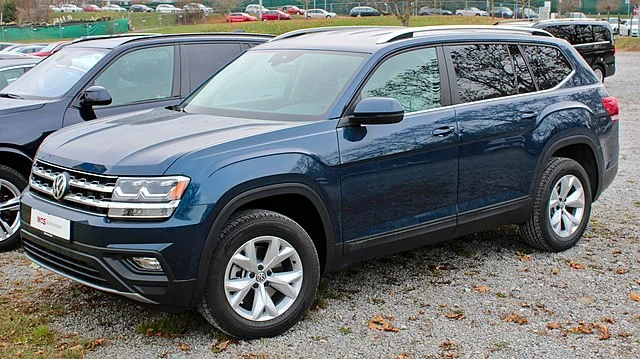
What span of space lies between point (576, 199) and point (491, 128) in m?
1.30

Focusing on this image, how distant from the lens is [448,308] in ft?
16.4

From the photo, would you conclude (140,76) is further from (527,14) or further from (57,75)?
(527,14)

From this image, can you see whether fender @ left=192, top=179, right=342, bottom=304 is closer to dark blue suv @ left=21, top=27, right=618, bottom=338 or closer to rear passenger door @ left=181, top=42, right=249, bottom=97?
dark blue suv @ left=21, top=27, right=618, bottom=338

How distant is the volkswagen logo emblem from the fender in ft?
3.06

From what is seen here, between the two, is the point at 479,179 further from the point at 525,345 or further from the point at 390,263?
the point at 525,345

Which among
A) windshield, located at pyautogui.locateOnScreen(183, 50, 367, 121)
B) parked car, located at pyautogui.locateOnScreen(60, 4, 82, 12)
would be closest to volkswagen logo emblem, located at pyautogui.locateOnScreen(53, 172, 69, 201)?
windshield, located at pyautogui.locateOnScreen(183, 50, 367, 121)

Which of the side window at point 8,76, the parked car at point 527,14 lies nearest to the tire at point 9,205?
the side window at point 8,76

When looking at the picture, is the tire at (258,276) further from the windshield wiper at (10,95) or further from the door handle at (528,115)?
the windshield wiper at (10,95)

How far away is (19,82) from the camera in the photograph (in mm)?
7410

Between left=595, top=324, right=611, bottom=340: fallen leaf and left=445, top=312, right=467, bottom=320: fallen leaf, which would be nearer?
left=595, top=324, right=611, bottom=340: fallen leaf

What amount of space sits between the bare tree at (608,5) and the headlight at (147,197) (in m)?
Result: 63.9

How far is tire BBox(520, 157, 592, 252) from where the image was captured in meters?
6.03

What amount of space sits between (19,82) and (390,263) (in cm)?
410

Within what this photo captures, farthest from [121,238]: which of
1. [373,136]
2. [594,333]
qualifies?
[594,333]
